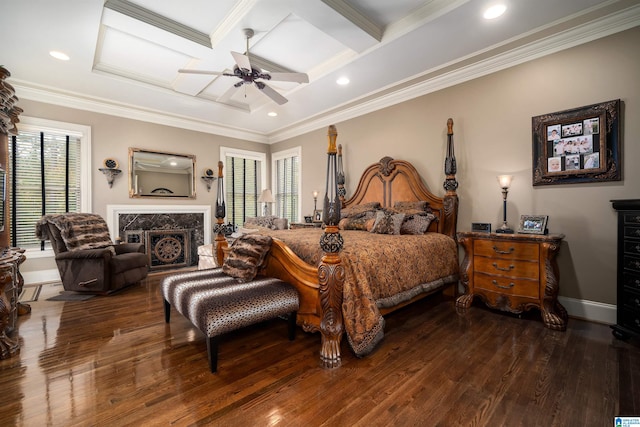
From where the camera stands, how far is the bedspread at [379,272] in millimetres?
2080

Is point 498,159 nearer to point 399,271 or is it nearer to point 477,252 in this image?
point 477,252

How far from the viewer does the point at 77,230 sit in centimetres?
376

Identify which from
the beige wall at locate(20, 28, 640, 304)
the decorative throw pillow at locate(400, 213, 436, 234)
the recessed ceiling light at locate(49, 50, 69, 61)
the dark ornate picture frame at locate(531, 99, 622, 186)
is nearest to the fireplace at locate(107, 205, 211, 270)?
the beige wall at locate(20, 28, 640, 304)

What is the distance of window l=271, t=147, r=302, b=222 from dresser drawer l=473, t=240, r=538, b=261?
12.6 ft

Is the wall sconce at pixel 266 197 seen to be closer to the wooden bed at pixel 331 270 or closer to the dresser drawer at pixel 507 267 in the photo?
the wooden bed at pixel 331 270

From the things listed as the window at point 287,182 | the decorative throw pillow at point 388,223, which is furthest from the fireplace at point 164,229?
the decorative throw pillow at point 388,223

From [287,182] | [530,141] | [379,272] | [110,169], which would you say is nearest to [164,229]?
[110,169]

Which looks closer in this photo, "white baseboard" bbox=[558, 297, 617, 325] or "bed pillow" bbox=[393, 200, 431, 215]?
"white baseboard" bbox=[558, 297, 617, 325]

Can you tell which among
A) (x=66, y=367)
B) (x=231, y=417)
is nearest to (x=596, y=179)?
(x=231, y=417)

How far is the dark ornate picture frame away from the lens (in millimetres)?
2572

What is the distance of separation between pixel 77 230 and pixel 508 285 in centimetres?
526

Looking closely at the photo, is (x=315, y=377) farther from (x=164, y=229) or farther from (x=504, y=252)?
(x=164, y=229)

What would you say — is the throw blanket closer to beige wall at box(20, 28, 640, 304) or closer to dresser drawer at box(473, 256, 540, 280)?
beige wall at box(20, 28, 640, 304)

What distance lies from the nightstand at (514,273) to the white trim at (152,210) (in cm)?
463
